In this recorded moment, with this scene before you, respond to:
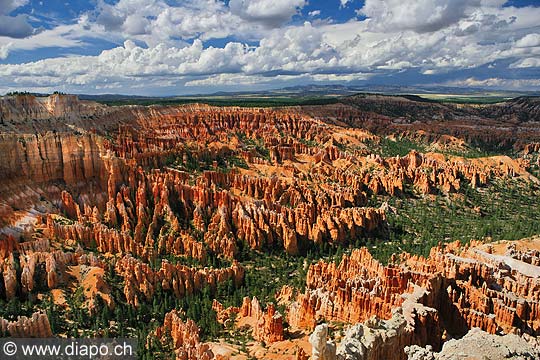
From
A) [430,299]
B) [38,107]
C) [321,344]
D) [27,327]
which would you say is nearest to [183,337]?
[27,327]

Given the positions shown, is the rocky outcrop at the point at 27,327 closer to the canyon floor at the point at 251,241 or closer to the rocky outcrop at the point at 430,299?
the canyon floor at the point at 251,241

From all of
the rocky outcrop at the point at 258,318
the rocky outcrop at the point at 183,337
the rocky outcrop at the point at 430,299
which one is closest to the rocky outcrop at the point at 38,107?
the rocky outcrop at the point at 183,337

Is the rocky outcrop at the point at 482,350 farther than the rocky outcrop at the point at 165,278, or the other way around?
the rocky outcrop at the point at 165,278

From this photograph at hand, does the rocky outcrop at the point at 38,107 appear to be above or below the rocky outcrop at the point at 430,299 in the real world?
above

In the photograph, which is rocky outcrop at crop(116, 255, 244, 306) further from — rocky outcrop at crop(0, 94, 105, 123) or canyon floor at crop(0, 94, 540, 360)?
rocky outcrop at crop(0, 94, 105, 123)

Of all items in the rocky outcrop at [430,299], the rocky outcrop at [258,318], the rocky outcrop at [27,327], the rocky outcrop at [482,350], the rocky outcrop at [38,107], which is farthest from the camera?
the rocky outcrop at [38,107]

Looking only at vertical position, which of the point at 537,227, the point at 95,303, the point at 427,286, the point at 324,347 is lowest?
the point at 537,227

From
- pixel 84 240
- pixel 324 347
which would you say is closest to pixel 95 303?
pixel 84 240

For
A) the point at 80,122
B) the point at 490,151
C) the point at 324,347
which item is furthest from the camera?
the point at 490,151

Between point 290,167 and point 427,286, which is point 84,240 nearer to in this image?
point 427,286
